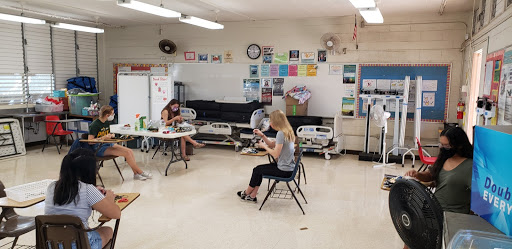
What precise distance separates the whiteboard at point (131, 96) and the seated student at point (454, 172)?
7.25 metres

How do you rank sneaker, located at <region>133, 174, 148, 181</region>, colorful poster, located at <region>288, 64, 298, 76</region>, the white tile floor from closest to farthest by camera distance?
1. the white tile floor
2. sneaker, located at <region>133, 174, 148, 181</region>
3. colorful poster, located at <region>288, 64, 298, 76</region>

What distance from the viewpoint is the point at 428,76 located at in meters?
8.05

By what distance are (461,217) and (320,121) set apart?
23.4 ft

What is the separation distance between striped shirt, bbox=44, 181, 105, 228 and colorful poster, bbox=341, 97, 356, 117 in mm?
6795

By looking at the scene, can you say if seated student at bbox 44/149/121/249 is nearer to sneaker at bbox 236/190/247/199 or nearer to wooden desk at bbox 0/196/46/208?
wooden desk at bbox 0/196/46/208

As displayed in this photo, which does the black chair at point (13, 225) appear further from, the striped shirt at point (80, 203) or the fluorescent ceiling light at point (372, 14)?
the fluorescent ceiling light at point (372, 14)

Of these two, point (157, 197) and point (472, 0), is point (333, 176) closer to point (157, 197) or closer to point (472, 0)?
point (157, 197)

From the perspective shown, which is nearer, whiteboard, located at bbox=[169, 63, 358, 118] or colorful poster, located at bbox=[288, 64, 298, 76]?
whiteboard, located at bbox=[169, 63, 358, 118]

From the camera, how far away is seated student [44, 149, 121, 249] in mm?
2730

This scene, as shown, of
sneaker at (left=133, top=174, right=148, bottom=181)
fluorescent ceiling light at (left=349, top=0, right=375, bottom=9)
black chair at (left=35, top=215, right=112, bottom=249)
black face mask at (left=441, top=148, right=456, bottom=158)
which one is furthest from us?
sneaker at (left=133, top=174, right=148, bottom=181)

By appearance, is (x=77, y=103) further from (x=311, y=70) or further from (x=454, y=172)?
(x=454, y=172)

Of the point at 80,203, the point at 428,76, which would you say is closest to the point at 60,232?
the point at 80,203

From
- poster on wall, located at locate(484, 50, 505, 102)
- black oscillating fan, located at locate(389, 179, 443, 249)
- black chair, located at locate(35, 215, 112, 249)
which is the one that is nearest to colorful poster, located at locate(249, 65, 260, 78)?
poster on wall, located at locate(484, 50, 505, 102)

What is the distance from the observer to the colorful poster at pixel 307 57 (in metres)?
8.86
